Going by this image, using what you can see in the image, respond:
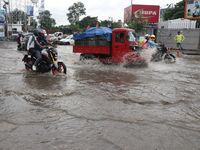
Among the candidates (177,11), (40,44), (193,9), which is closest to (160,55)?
(40,44)

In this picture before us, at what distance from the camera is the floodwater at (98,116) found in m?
2.64

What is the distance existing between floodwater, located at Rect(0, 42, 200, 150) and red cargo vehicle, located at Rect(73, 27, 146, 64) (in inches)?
131

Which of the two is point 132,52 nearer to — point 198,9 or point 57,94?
point 57,94

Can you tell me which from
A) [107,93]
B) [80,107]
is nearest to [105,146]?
[80,107]

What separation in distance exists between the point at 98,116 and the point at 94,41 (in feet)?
21.9

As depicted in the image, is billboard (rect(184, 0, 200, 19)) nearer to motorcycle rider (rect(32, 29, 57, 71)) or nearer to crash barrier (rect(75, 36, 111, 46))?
crash barrier (rect(75, 36, 111, 46))

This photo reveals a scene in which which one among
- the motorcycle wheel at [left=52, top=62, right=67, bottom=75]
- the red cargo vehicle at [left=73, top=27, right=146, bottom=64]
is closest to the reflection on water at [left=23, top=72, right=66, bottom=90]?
the motorcycle wheel at [left=52, top=62, right=67, bottom=75]

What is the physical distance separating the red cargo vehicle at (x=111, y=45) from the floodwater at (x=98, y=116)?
3330mm

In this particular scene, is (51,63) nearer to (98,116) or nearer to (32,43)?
(32,43)

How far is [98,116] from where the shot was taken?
11.4 feet

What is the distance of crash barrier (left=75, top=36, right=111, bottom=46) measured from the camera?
9.36m

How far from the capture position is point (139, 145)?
257 cm

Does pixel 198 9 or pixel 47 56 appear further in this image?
pixel 198 9

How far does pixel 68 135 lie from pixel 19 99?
6.79ft
